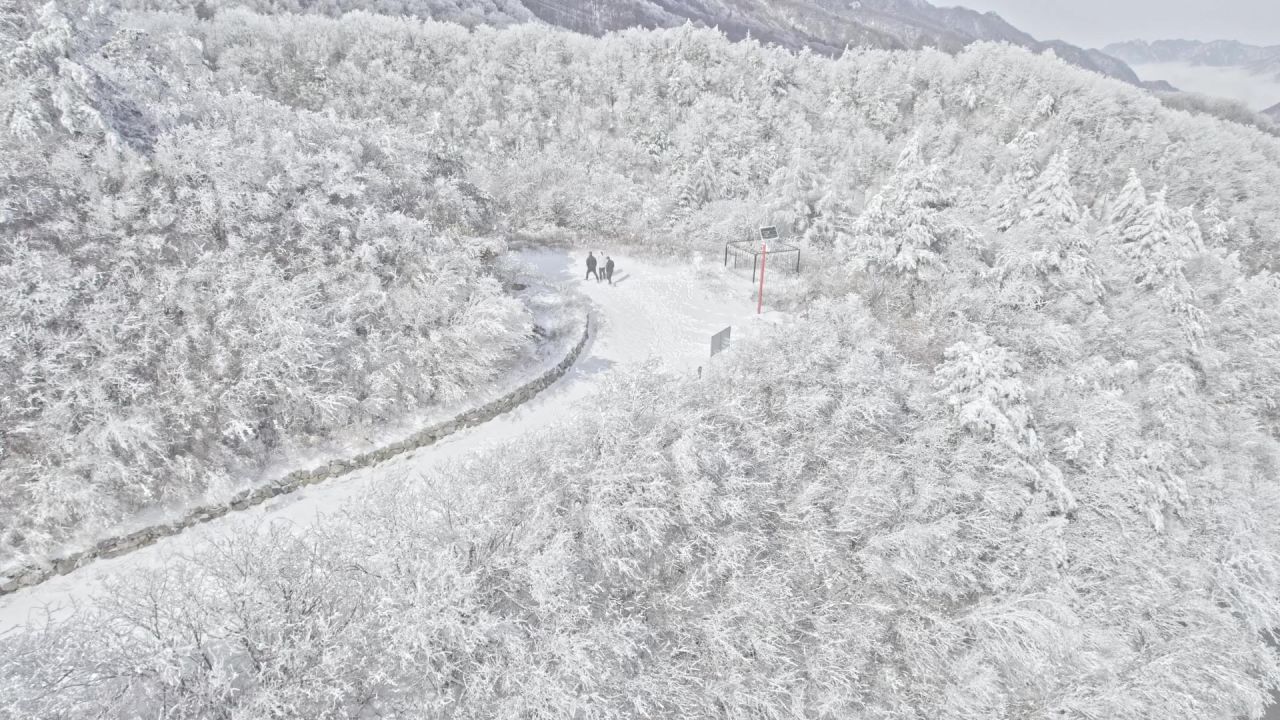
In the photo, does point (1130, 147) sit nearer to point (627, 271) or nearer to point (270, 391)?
point (627, 271)

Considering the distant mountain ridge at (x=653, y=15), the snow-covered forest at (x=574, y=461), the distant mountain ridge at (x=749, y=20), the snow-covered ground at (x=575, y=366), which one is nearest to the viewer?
the snow-covered forest at (x=574, y=461)

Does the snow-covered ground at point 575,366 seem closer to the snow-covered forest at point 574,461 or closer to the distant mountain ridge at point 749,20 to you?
the snow-covered forest at point 574,461

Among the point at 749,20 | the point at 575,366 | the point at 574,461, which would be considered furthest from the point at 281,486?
the point at 749,20

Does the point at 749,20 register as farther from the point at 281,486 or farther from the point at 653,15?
the point at 281,486

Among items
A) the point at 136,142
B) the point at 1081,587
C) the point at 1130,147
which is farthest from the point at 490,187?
the point at 1130,147

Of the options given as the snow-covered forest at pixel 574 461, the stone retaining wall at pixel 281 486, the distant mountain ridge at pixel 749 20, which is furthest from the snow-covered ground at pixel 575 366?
the distant mountain ridge at pixel 749 20

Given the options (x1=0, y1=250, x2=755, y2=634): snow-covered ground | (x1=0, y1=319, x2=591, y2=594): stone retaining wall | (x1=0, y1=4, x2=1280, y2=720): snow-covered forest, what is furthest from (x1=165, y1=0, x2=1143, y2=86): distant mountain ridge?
(x1=0, y1=319, x2=591, y2=594): stone retaining wall
